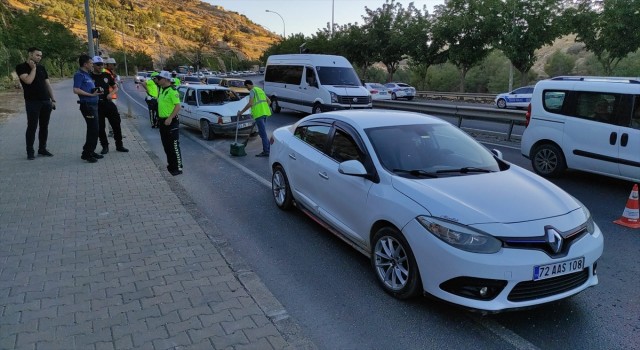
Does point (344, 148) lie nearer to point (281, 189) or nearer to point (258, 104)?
point (281, 189)

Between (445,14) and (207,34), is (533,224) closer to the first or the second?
(445,14)

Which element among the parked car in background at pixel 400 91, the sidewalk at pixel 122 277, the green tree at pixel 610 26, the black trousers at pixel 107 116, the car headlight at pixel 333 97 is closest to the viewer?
the sidewalk at pixel 122 277

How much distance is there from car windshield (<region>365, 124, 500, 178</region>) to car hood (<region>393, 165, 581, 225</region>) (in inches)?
7.7

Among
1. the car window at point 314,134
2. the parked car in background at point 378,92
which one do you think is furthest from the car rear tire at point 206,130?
the parked car in background at point 378,92

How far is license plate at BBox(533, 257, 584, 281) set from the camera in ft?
10.5

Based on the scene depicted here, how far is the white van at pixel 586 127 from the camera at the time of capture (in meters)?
→ 6.83

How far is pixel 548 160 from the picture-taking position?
26.6 feet

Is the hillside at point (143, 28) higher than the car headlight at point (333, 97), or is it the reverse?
the hillside at point (143, 28)

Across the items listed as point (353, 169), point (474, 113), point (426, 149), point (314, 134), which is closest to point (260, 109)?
point (314, 134)

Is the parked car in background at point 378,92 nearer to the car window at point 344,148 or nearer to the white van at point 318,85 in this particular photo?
the white van at point 318,85

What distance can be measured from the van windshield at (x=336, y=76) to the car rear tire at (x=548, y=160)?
9216 millimetres

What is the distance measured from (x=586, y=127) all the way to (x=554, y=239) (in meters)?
5.03

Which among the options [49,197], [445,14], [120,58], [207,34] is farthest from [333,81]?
[207,34]

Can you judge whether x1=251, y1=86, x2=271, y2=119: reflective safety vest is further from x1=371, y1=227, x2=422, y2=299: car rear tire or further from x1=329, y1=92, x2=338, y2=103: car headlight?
x1=371, y1=227, x2=422, y2=299: car rear tire
